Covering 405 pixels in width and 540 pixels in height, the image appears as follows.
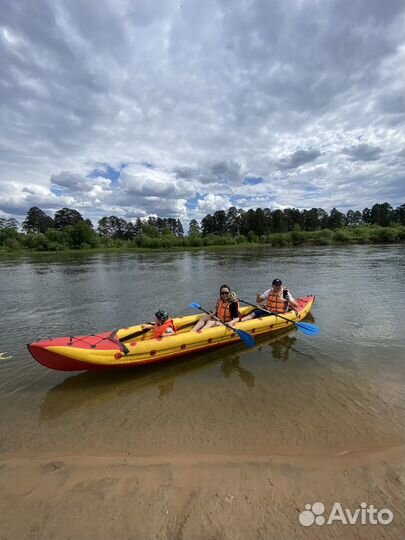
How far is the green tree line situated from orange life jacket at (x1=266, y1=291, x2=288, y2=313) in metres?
45.7

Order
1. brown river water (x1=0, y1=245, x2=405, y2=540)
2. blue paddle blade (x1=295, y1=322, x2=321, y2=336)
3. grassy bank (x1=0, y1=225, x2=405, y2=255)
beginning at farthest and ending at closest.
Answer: grassy bank (x1=0, y1=225, x2=405, y2=255), blue paddle blade (x1=295, y1=322, x2=321, y2=336), brown river water (x1=0, y1=245, x2=405, y2=540)

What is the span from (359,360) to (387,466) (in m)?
3.17

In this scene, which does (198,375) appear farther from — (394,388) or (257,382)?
(394,388)

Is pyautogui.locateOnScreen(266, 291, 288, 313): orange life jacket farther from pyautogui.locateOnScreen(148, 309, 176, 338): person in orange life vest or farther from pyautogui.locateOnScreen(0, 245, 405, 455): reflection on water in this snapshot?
pyautogui.locateOnScreen(148, 309, 176, 338): person in orange life vest

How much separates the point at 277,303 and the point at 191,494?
20.2 feet

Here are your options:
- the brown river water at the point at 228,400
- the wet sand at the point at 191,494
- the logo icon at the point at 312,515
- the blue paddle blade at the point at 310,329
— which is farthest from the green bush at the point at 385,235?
the logo icon at the point at 312,515

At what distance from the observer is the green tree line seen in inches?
2089

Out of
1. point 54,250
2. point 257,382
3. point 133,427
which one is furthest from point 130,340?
point 54,250

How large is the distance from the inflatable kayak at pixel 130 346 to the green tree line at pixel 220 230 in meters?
47.7

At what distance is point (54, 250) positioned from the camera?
179ft

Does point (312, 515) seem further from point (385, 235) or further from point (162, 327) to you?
point (385, 235)

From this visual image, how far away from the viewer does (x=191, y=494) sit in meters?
3.03

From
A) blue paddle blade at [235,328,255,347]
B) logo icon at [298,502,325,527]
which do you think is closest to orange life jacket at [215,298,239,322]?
blue paddle blade at [235,328,255,347]

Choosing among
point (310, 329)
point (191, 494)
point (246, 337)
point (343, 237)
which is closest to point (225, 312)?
point (246, 337)
